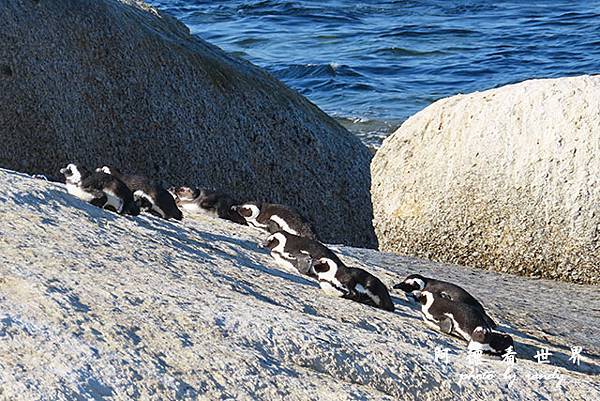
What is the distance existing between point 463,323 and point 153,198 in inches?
99.2

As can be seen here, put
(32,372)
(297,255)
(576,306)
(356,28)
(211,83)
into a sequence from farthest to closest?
(356,28)
(211,83)
(576,306)
(297,255)
(32,372)

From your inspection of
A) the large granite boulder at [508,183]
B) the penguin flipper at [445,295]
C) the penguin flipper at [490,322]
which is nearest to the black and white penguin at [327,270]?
the penguin flipper at [445,295]

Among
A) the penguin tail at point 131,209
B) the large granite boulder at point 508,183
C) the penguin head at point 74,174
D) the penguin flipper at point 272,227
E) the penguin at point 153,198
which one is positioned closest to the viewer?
the penguin tail at point 131,209

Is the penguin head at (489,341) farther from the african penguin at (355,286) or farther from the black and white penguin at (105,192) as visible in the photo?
the black and white penguin at (105,192)

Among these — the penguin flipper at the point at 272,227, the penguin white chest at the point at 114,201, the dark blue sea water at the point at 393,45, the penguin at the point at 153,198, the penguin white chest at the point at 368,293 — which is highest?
the penguin white chest at the point at 114,201

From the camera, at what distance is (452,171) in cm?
1010

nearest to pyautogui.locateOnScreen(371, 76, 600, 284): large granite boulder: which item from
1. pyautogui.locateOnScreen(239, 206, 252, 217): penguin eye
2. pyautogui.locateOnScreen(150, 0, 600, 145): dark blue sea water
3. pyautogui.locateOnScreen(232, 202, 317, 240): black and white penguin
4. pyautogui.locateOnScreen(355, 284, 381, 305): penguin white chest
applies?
pyautogui.locateOnScreen(232, 202, 317, 240): black and white penguin

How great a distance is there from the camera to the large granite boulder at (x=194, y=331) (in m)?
5.03

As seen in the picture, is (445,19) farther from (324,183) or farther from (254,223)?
(254,223)

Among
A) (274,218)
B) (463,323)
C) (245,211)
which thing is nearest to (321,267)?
(463,323)

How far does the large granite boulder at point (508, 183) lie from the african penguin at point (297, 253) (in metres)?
2.29

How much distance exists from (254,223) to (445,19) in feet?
65.6

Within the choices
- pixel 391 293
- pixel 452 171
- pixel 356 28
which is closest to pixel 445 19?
pixel 356 28

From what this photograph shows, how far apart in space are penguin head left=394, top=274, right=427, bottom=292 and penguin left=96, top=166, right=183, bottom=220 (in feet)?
5.20
